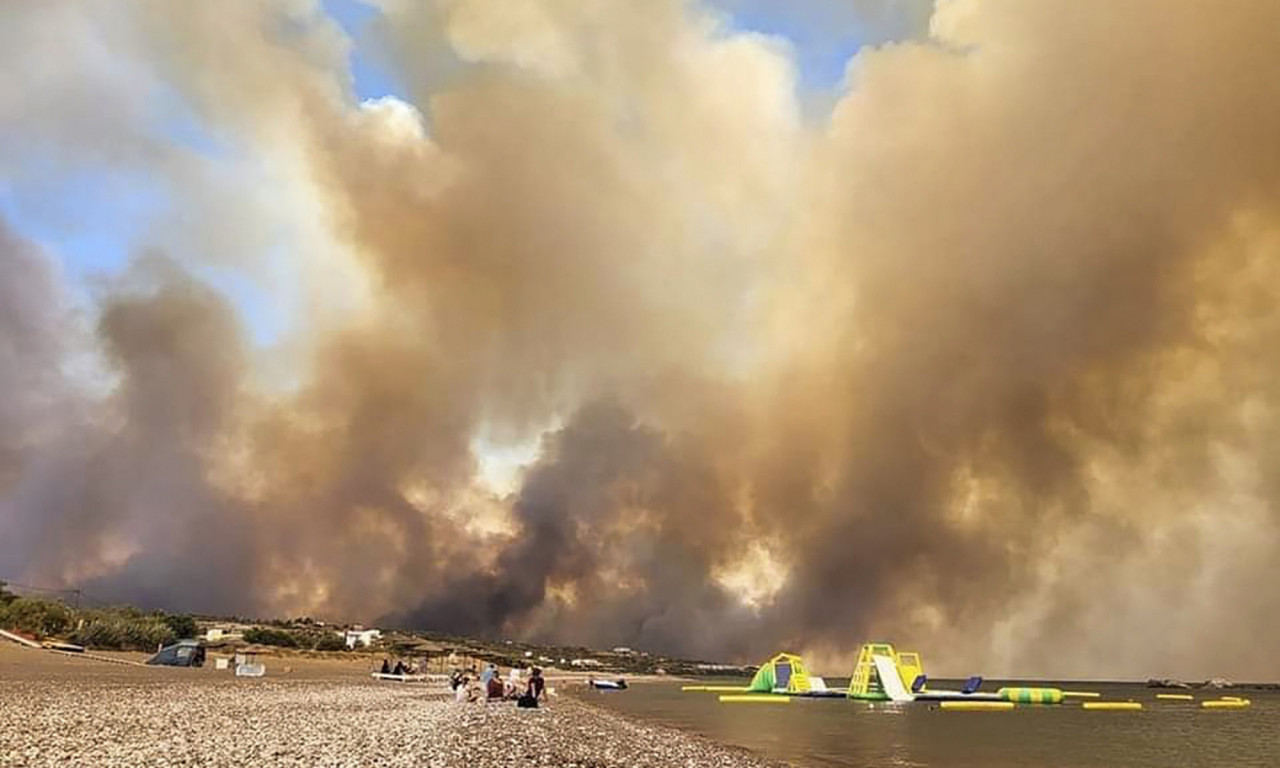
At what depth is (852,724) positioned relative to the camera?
76250 mm

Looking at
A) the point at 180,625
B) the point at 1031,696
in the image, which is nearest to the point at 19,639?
the point at 180,625

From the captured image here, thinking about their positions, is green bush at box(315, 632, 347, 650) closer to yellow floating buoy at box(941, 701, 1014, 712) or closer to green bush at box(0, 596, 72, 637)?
green bush at box(0, 596, 72, 637)

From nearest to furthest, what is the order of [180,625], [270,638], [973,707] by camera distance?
[973,707], [180,625], [270,638]

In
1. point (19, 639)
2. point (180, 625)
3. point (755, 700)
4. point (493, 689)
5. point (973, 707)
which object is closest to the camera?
point (493, 689)

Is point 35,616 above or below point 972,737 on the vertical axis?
above

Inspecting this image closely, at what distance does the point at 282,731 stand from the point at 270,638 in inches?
5900

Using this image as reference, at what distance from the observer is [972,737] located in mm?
68188

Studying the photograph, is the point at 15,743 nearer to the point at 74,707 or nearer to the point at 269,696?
the point at 74,707

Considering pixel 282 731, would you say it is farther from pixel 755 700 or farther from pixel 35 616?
pixel 35 616

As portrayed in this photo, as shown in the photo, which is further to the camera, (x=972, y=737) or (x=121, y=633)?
(x=121, y=633)

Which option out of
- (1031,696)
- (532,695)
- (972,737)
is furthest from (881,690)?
(532,695)

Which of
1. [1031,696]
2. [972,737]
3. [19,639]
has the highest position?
[19,639]

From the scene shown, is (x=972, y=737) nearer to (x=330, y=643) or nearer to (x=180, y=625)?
(x=180, y=625)

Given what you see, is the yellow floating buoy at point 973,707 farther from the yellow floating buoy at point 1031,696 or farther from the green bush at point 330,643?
the green bush at point 330,643
